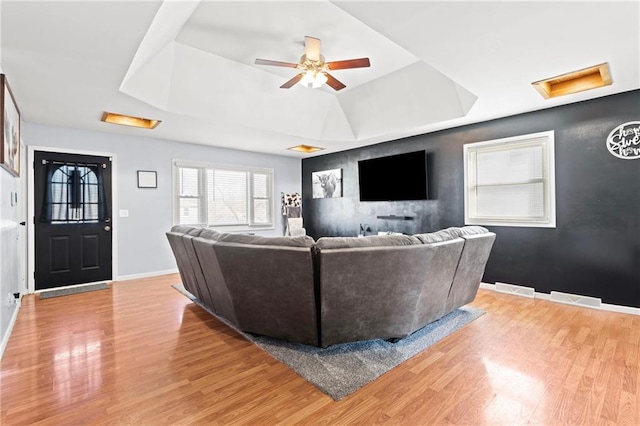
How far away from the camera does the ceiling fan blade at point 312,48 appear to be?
2.97 meters

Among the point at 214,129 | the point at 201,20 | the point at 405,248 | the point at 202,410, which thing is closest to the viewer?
the point at 202,410

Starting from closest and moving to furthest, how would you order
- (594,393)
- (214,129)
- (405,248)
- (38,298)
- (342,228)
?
1. (594,393)
2. (405,248)
3. (38,298)
4. (214,129)
5. (342,228)

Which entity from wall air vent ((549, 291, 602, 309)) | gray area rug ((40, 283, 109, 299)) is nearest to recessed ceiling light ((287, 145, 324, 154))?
gray area rug ((40, 283, 109, 299))

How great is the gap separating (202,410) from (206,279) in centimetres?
151

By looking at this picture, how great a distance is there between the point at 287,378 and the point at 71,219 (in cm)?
455

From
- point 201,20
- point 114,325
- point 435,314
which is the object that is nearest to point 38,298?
point 114,325

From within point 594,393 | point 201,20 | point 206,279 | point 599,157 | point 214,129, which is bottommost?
point 594,393

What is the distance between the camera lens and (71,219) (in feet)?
15.6

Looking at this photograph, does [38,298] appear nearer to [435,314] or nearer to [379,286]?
[379,286]

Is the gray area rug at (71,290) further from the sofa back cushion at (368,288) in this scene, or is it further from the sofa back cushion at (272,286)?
the sofa back cushion at (368,288)

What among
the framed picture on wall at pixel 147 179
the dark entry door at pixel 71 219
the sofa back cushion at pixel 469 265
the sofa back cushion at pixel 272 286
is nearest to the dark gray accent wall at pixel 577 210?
the sofa back cushion at pixel 469 265

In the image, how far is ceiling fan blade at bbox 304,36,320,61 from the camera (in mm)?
2969

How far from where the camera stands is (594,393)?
196 cm

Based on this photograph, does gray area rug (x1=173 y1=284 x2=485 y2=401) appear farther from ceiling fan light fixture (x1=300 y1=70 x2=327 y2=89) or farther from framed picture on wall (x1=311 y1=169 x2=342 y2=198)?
framed picture on wall (x1=311 y1=169 x2=342 y2=198)
